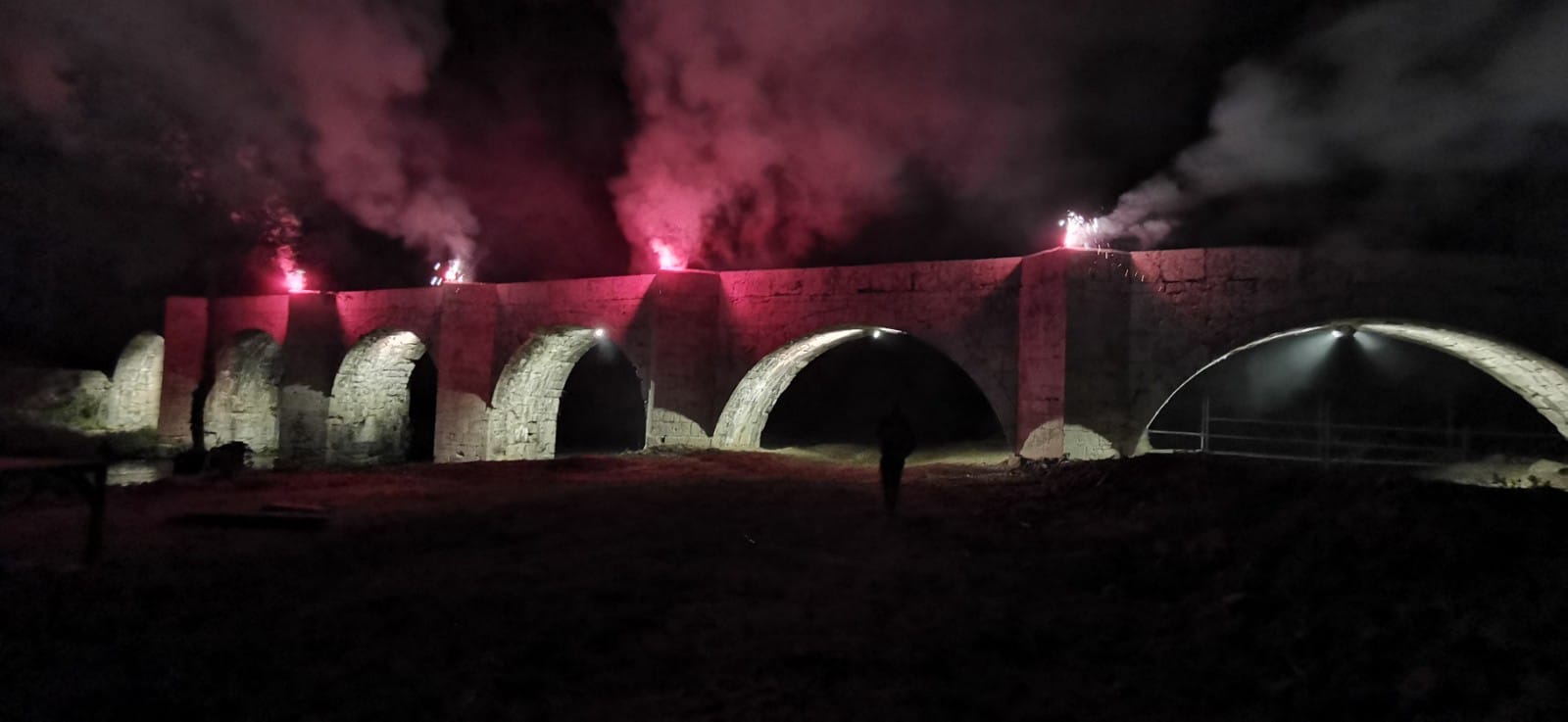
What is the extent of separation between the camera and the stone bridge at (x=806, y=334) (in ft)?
33.9

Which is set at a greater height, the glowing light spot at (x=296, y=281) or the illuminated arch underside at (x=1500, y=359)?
the glowing light spot at (x=296, y=281)

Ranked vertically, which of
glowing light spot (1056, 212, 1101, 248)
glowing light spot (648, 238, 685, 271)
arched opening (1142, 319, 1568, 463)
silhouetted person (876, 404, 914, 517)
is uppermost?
glowing light spot (648, 238, 685, 271)

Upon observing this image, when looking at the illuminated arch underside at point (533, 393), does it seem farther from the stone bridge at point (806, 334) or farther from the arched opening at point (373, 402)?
the arched opening at point (373, 402)

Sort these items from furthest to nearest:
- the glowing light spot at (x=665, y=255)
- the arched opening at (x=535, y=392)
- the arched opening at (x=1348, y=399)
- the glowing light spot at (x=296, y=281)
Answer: the glowing light spot at (x=296, y=281) → the arched opening at (x=535, y=392) → the glowing light spot at (x=665, y=255) → the arched opening at (x=1348, y=399)

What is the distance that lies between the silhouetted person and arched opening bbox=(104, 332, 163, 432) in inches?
1078

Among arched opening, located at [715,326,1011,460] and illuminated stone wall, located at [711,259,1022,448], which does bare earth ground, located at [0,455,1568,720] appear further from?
arched opening, located at [715,326,1011,460]

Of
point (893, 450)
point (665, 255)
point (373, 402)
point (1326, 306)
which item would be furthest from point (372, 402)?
point (1326, 306)

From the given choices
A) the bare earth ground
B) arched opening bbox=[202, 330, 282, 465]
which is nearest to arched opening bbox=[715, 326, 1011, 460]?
the bare earth ground

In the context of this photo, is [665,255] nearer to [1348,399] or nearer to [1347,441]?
[1347,441]

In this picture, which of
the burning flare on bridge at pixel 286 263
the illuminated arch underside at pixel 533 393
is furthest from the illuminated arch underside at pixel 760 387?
the burning flare on bridge at pixel 286 263

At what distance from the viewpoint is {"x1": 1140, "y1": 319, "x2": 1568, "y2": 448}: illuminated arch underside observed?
10.0 meters

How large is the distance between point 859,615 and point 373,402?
2019 cm

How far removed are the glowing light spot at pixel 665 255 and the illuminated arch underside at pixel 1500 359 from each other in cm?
982

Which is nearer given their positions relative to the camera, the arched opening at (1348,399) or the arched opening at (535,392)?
the arched opening at (1348,399)
